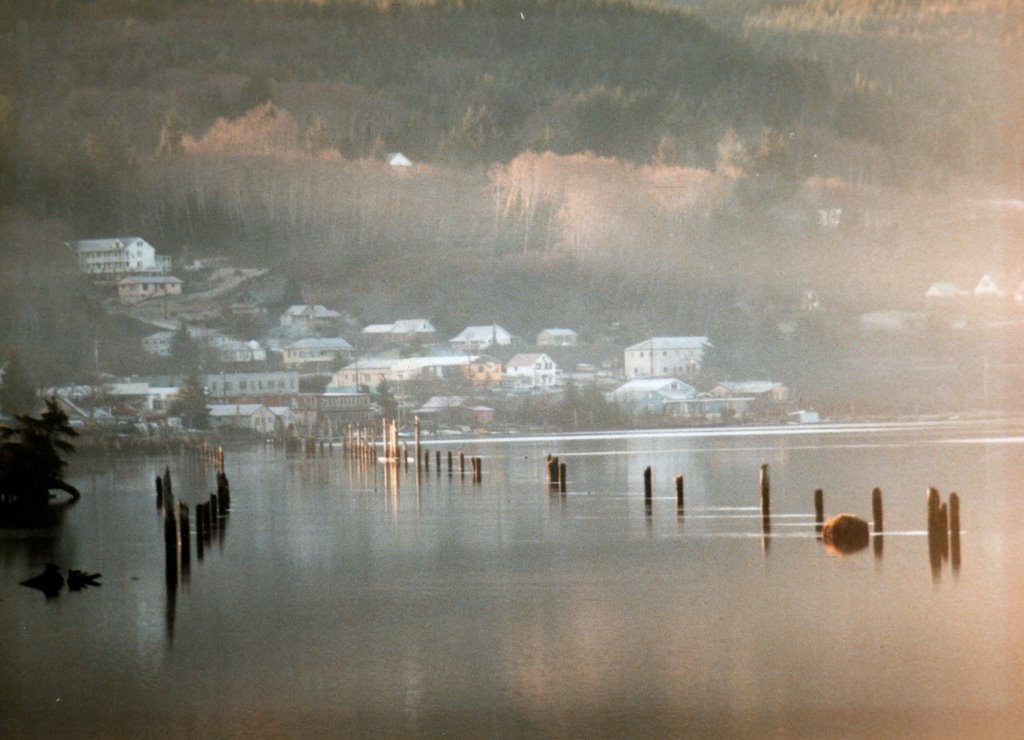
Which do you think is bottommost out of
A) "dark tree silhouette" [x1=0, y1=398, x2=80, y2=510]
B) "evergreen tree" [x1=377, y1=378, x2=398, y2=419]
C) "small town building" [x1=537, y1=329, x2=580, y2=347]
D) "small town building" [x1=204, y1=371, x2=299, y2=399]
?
"dark tree silhouette" [x1=0, y1=398, x2=80, y2=510]

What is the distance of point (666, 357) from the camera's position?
189 ft

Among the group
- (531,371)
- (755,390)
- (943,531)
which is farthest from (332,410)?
(943,531)

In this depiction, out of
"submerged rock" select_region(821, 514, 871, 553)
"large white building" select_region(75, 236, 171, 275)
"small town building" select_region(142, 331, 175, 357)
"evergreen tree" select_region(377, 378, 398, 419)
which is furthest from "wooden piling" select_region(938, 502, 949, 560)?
"evergreen tree" select_region(377, 378, 398, 419)

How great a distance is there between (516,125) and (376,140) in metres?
5.32

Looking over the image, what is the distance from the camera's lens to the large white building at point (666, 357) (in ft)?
187

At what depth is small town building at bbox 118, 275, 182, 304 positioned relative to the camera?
167 feet

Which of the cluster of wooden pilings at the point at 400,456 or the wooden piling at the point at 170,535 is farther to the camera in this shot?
the cluster of wooden pilings at the point at 400,456

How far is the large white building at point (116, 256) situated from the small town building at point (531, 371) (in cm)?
1431

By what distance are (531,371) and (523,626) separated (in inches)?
1861

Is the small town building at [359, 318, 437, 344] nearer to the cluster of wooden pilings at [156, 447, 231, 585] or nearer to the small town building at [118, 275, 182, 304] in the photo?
the small town building at [118, 275, 182, 304]

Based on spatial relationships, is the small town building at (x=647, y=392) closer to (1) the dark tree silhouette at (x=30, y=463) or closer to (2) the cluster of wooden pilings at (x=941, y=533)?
(1) the dark tree silhouette at (x=30, y=463)

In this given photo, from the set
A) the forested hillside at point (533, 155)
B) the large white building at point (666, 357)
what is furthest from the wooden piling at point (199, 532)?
the large white building at point (666, 357)

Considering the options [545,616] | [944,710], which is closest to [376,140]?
[545,616]

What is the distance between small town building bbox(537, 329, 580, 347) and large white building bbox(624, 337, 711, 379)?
2128mm
